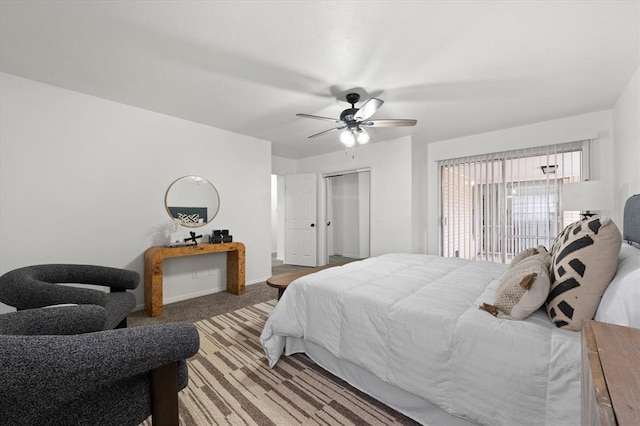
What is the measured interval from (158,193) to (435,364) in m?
3.49

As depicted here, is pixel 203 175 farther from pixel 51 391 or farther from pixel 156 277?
pixel 51 391

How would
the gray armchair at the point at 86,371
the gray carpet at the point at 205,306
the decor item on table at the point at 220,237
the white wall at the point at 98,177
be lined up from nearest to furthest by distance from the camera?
the gray armchair at the point at 86,371 < the white wall at the point at 98,177 < the gray carpet at the point at 205,306 < the decor item on table at the point at 220,237

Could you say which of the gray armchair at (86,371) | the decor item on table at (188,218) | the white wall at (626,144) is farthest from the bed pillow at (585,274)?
the decor item on table at (188,218)

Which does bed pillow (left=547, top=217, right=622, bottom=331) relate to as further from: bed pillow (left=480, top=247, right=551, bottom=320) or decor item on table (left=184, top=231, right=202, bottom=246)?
decor item on table (left=184, top=231, right=202, bottom=246)

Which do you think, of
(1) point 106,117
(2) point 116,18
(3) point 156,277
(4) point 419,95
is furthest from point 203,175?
(4) point 419,95

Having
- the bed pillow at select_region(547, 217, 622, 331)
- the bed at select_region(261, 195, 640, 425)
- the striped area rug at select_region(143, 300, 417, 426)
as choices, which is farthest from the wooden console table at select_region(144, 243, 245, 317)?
the bed pillow at select_region(547, 217, 622, 331)

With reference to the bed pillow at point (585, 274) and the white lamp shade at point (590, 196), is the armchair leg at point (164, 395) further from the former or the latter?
the white lamp shade at point (590, 196)

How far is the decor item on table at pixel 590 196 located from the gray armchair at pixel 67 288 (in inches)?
158

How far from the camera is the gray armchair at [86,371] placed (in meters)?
0.71

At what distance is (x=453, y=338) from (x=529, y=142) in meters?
3.64

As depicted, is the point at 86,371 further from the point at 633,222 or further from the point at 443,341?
the point at 633,222

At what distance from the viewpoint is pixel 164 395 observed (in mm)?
1000

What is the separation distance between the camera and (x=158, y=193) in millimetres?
3336

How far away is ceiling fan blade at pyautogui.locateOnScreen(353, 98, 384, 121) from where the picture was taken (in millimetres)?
2332
